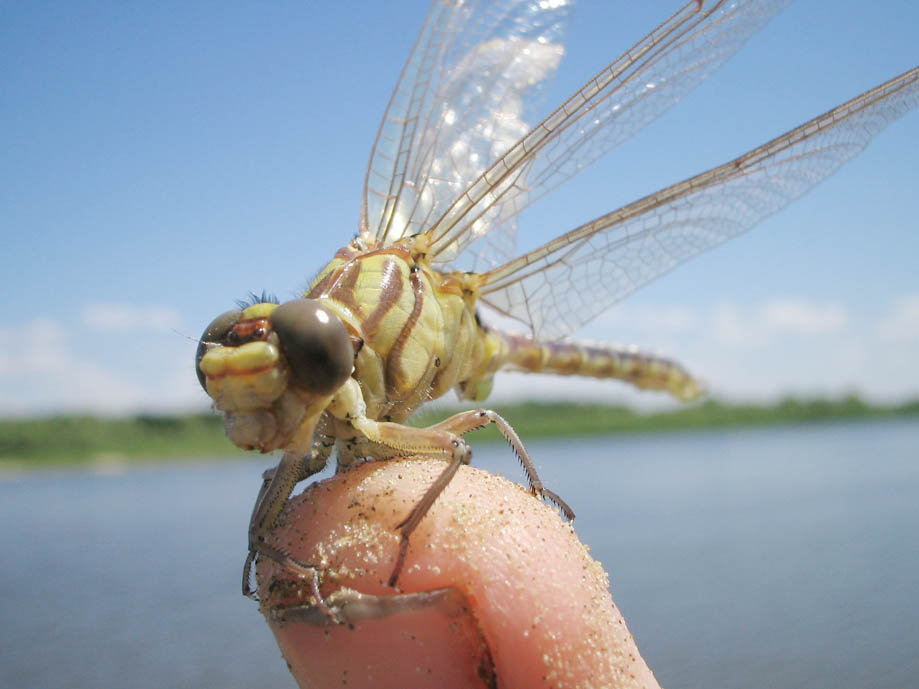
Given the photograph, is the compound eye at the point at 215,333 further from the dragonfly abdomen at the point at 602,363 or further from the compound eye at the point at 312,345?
the dragonfly abdomen at the point at 602,363

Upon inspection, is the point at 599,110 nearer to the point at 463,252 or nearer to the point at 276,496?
the point at 463,252

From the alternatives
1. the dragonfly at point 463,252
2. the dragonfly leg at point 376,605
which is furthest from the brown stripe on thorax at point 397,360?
the dragonfly leg at point 376,605

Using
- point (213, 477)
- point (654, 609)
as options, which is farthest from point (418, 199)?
point (213, 477)

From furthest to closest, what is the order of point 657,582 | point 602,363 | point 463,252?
point 657,582 < point 602,363 < point 463,252

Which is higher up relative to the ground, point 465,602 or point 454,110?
point 454,110

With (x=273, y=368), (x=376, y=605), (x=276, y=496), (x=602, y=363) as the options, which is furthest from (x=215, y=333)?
(x=602, y=363)

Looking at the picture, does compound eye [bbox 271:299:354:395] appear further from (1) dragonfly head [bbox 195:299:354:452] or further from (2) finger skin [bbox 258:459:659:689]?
(2) finger skin [bbox 258:459:659:689]

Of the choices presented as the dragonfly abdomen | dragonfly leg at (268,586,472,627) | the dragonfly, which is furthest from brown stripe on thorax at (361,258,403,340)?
the dragonfly abdomen
